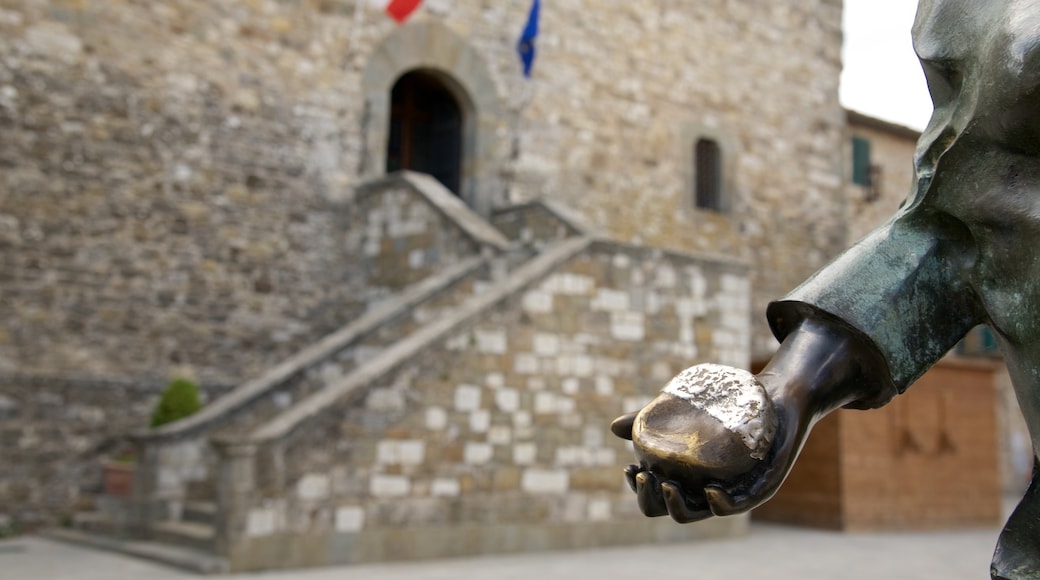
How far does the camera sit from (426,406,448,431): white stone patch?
25.9ft

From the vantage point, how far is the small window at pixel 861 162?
1720cm

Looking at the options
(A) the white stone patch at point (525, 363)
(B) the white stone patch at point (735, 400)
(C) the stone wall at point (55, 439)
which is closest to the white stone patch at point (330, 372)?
(A) the white stone patch at point (525, 363)

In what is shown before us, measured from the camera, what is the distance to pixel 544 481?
28.6 feet

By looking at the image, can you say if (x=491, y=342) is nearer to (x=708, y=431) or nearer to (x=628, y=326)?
(x=628, y=326)

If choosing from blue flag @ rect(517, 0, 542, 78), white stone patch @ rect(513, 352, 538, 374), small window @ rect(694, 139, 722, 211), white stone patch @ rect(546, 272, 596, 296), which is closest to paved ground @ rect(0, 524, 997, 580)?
white stone patch @ rect(513, 352, 538, 374)

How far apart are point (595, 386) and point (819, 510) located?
3.67 metres

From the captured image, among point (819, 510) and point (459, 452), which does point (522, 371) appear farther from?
point (819, 510)

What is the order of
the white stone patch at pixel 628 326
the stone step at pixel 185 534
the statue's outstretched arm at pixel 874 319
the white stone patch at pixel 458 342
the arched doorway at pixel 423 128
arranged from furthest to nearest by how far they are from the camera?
1. the arched doorway at pixel 423 128
2. the white stone patch at pixel 628 326
3. the white stone patch at pixel 458 342
4. the stone step at pixel 185 534
5. the statue's outstretched arm at pixel 874 319

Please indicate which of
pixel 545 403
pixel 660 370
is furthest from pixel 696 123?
pixel 545 403

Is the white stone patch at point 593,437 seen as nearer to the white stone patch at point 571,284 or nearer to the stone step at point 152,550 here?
the white stone patch at point 571,284

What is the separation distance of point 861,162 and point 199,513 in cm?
1301

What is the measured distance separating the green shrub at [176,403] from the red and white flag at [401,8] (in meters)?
4.67

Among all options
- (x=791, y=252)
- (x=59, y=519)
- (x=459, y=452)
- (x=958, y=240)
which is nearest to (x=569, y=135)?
(x=791, y=252)

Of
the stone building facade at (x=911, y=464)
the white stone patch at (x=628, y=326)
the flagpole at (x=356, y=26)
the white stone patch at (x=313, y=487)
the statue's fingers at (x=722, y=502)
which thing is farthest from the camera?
the flagpole at (x=356, y=26)
